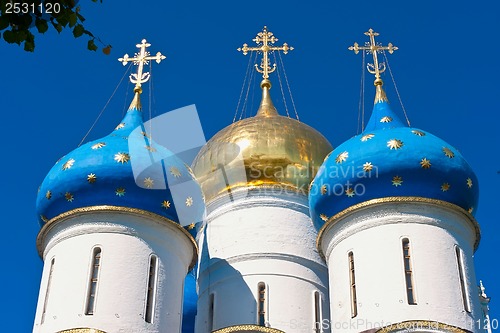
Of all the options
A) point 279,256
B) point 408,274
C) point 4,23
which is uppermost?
point 279,256

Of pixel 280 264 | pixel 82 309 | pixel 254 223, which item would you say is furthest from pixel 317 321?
pixel 82 309

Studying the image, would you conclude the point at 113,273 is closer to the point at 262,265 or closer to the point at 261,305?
the point at 261,305

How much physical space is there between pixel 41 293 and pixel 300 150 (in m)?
5.19

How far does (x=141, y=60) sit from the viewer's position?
14805 millimetres

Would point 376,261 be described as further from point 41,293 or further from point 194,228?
point 41,293

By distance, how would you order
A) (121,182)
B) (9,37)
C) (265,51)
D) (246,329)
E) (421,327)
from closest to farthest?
(9,37)
(421,327)
(121,182)
(246,329)
(265,51)

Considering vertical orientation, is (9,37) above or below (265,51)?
below

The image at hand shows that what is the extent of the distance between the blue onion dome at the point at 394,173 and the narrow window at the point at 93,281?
3042 millimetres

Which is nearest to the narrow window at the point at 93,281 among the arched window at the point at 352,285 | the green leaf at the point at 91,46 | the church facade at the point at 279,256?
the church facade at the point at 279,256

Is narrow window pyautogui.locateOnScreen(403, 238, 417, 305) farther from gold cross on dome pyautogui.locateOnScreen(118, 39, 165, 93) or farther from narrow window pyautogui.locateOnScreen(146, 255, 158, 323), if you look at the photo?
gold cross on dome pyautogui.locateOnScreen(118, 39, 165, 93)

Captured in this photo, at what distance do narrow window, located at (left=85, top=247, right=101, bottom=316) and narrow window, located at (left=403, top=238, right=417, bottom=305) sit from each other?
3.89 metres

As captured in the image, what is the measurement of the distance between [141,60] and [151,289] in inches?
197

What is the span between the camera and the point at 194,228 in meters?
12.2

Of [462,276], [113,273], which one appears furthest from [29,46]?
[462,276]
